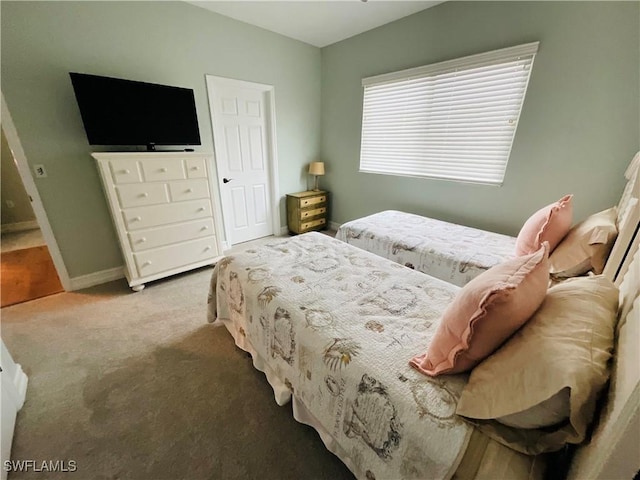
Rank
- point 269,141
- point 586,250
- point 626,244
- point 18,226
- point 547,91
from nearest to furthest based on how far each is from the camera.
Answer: point 626,244, point 586,250, point 547,91, point 269,141, point 18,226

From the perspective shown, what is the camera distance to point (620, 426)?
0.49 m

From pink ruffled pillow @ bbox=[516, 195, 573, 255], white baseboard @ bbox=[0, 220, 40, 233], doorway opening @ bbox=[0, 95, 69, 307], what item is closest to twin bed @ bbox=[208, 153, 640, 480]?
pink ruffled pillow @ bbox=[516, 195, 573, 255]

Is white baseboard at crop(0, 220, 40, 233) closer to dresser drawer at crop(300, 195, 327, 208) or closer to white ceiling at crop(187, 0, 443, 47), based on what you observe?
white ceiling at crop(187, 0, 443, 47)

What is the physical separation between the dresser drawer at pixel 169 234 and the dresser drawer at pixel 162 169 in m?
0.47

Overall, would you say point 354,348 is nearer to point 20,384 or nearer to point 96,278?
point 20,384

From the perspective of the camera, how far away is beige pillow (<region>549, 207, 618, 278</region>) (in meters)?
1.35

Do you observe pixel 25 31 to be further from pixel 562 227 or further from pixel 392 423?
pixel 562 227

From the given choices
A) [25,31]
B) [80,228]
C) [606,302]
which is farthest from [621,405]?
[25,31]

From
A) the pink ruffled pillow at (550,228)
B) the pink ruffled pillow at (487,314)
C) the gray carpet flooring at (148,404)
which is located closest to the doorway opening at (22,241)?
the gray carpet flooring at (148,404)

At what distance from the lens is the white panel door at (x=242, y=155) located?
305 cm

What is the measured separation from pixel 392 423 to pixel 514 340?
0.45 metres

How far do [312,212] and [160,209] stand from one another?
2.09m

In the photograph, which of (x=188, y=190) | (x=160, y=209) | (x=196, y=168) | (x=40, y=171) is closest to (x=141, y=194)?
(x=160, y=209)

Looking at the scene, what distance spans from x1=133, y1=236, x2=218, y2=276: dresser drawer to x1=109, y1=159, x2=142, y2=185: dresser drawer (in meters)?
0.67
